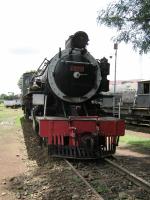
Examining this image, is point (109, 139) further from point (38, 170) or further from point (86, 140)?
point (38, 170)

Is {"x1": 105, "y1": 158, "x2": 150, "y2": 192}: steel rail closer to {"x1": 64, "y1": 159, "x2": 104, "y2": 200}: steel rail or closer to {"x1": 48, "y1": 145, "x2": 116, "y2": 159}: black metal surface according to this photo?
{"x1": 64, "y1": 159, "x2": 104, "y2": 200}: steel rail

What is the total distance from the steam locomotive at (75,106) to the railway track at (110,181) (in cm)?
57

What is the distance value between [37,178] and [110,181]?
1.55 m

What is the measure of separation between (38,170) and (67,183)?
174cm

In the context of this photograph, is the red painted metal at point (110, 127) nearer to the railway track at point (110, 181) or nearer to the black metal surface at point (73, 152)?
the black metal surface at point (73, 152)

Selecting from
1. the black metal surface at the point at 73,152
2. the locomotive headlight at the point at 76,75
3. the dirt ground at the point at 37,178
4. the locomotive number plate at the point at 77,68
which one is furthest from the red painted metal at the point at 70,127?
the locomotive number plate at the point at 77,68

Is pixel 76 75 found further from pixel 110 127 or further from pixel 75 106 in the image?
pixel 110 127

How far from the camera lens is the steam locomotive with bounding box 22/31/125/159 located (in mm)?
10859

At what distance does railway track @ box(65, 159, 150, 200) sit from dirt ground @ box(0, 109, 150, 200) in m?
0.21

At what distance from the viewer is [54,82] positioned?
11789 mm

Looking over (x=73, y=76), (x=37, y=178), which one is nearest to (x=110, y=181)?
(x=37, y=178)

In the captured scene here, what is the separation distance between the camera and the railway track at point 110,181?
746cm

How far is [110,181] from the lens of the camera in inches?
335

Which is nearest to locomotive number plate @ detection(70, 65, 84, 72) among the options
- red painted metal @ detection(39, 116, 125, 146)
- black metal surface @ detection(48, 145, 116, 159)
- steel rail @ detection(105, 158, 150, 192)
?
red painted metal @ detection(39, 116, 125, 146)
